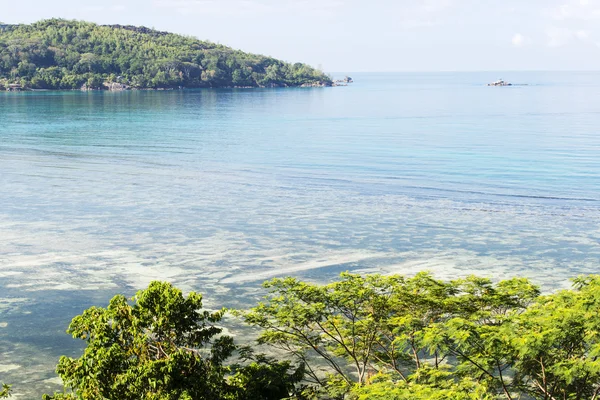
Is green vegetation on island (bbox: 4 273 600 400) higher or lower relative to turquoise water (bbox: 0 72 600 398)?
higher

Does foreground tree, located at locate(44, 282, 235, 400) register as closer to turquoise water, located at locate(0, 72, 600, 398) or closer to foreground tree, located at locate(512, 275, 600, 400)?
foreground tree, located at locate(512, 275, 600, 400)

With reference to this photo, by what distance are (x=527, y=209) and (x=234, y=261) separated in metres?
20.1

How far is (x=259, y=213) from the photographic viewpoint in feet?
137

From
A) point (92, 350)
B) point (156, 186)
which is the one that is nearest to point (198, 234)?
point (156, 186)

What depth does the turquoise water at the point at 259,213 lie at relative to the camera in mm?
29156

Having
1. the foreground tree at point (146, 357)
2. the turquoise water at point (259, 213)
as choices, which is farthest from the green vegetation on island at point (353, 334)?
the turquoise water at point (259, 213)

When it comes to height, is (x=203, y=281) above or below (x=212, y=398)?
below

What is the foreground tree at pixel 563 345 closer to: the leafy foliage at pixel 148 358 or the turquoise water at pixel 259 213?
the leafy foliage at pixel 148 358

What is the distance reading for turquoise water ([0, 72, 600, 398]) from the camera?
2916 centimetres

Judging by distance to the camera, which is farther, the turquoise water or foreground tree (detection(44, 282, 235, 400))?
the turquoise water

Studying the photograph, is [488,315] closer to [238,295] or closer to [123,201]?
[238,295]

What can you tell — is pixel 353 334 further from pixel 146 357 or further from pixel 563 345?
pixel 146 357

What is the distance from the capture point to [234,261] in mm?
32000

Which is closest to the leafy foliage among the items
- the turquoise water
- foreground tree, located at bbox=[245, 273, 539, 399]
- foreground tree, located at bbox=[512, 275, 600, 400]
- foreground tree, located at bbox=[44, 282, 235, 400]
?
foreground tree, located at bbox=[44, 282, 235, 400]
